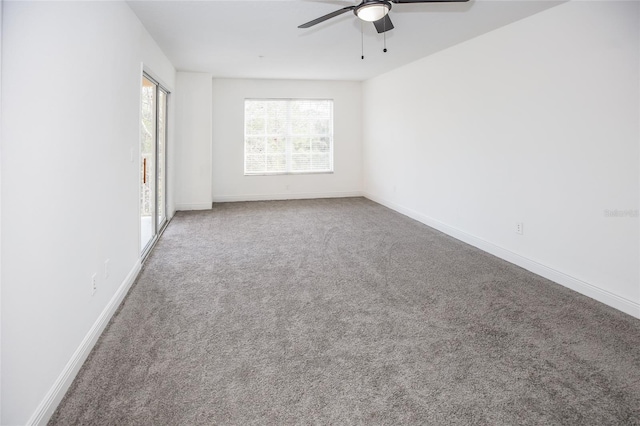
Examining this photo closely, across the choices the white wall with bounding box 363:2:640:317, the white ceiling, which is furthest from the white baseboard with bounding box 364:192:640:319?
the white ceiling

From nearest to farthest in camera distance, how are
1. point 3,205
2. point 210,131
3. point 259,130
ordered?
point 3,205 → point 210,131 → point 259,130

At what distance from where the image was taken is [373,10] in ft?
8.83

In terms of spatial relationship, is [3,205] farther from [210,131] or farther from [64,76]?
[210,131]

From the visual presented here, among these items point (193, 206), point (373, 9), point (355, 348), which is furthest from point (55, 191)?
point (193, 206)

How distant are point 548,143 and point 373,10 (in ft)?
6.65

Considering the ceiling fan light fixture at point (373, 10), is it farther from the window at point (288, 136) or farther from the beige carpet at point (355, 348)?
the window at point (288, 136)

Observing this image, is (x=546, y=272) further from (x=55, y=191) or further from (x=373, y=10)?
(x=55, y=191)

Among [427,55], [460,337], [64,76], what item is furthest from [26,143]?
[427,55]

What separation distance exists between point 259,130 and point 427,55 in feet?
12.1

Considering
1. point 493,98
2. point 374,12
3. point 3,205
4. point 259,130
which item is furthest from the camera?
point 259,130

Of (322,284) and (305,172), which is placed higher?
(305,172)

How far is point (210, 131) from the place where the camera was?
22.8 feet

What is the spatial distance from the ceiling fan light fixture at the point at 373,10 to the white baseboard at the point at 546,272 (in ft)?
8.70

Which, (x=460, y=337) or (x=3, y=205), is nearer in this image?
(x=3, y=205)
